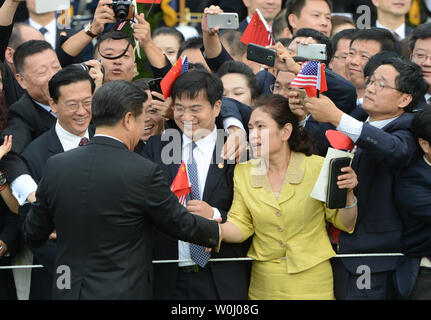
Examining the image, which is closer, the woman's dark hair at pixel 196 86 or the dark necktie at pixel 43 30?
the woman's dark hair at pixel 196 86

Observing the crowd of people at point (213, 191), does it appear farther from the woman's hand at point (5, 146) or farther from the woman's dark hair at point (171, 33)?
the woman's dark hair at point (171, 33)

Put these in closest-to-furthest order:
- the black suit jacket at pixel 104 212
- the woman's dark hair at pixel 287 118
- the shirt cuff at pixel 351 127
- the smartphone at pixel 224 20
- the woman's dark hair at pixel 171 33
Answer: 1. the black suit jacket at pixel 104 212
2. the shirt cuff at pixel 351 127
3. the woman's dark hair at pixel 287 118
4. the smartphone at pixel 224 20
5. the woman's dark hair at pixel 171 33

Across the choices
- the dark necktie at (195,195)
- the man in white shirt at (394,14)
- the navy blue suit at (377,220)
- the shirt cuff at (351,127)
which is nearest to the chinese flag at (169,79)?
the dark necktie at (195,195)

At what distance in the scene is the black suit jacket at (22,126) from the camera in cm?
415

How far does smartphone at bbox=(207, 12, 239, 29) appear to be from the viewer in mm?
4629

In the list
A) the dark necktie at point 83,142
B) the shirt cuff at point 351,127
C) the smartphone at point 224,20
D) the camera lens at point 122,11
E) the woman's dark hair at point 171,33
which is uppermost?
the camera lens at point 122,11

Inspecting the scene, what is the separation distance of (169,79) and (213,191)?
27.1 inches

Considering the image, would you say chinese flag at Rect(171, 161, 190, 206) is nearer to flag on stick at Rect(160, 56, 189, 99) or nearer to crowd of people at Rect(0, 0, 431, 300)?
crowd of people at Rect(0, 0, 431, 300)

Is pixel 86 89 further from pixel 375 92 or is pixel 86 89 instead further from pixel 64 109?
pixel 375 92

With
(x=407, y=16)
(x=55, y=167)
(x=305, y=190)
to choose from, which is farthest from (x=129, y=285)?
(x=407, y=16)

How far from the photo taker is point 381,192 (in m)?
3.97

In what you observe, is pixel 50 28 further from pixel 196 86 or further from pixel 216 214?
pixel 216 214

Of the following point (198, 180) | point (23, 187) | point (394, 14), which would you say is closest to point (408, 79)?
point (198, 180)

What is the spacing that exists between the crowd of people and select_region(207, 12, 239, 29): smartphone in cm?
42
